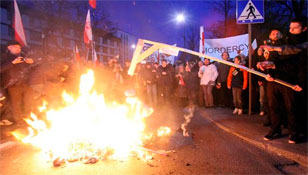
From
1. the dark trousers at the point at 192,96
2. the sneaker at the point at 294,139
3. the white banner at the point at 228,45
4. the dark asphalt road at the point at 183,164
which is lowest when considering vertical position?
the dark asphalt road at the point at 183,164

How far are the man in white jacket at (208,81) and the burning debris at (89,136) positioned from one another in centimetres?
493

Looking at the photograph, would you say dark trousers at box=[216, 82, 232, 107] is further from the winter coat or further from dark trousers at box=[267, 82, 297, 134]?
dark trousers at box=[267, 82, 297, 134]

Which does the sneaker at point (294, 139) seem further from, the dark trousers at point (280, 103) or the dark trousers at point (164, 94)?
the dark trousers at point (164, 94)

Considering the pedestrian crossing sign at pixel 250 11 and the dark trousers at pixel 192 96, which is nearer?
the pedestrian crossing sign at pixel 250 11

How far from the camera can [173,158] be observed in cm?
454

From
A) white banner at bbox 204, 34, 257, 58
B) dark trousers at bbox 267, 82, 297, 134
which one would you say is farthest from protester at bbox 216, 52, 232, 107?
dark trousers at bbox 267, 82, 297, 134

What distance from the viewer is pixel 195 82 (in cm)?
1212

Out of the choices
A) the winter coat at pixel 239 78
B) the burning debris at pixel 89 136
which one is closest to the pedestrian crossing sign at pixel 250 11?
the winter coat at pixel 239 78

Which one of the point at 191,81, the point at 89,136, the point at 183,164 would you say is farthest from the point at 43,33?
the point at 183,164

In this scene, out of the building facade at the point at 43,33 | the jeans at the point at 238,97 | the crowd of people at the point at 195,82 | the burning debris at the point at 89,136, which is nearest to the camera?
the burning debris at the point at 89,136

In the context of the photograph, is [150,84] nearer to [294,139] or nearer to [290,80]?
[290,80]

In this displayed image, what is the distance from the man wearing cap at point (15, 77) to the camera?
7625 millimetres

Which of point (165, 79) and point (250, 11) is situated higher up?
point (250, 11)

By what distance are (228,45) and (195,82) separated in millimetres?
2650
